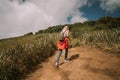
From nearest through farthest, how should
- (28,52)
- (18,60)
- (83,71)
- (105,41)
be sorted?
(83,71) → (18,60) → (28,52) → (105,41)

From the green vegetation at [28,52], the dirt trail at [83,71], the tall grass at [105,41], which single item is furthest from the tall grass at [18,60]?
the tall grass at [105,41]

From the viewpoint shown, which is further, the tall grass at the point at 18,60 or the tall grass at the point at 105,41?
the tall grass at the point at 105,41

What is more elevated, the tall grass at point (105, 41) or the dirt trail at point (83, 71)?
the tall grass at point (105, 41)

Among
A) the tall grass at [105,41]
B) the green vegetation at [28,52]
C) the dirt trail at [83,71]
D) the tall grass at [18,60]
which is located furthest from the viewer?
the tall grass at [105,41]

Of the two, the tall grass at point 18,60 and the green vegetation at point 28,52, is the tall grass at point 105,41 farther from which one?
the tall grass at point 18,60

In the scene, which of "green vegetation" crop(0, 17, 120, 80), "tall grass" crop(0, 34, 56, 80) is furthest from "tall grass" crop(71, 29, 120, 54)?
"tall grass" crop(0, 34, 56, 80)

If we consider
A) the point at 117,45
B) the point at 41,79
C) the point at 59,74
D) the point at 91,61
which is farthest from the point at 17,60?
the point at 117,45

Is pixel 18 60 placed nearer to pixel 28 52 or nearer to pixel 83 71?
pixel 28 52

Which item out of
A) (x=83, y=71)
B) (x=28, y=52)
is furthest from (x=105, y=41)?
(x=28, y=52)

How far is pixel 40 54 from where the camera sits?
27.3 ft

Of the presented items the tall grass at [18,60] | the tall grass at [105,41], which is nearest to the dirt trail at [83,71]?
the tall grass at [18,60]

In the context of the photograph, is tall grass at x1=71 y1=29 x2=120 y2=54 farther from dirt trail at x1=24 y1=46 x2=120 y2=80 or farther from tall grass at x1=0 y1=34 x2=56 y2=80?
tall grass at x1=0 y1=34 x2=56 y2=80

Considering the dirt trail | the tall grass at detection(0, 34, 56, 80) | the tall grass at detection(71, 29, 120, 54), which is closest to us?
the dirt trail

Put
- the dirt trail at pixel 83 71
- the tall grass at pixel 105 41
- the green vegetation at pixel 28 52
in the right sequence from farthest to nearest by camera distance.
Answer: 1. the tall grass at pixel 105 41
2. the green vegetation at pixel 28 52
3. the dirt trail at pixel 83 71
